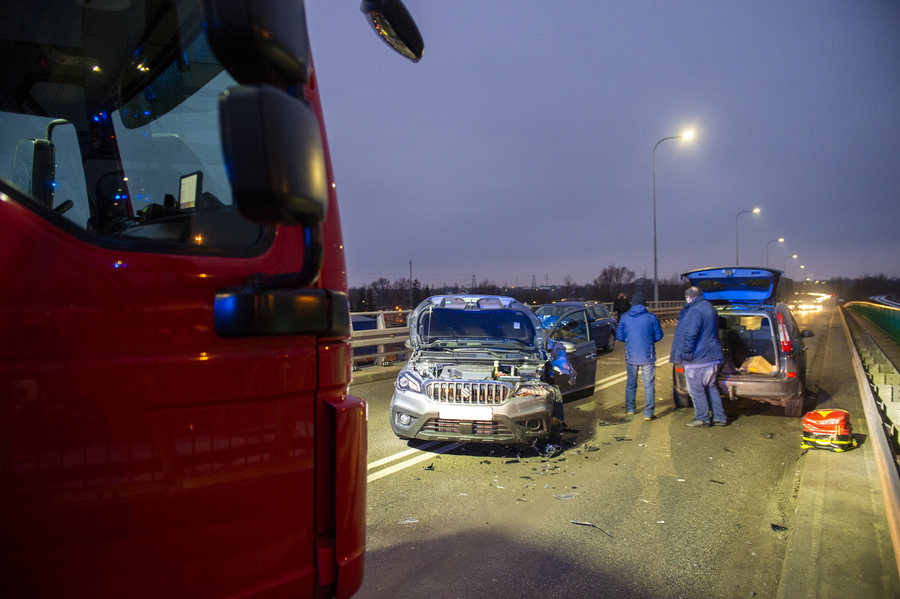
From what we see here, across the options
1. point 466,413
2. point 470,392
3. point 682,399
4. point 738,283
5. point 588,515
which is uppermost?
point 738,283

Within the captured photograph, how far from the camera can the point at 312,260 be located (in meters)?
1.46

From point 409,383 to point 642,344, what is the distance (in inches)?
152

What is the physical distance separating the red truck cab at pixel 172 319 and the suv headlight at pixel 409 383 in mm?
4114

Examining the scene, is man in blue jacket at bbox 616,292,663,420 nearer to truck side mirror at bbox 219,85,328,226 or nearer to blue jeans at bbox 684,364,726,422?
blue jeans at bbox 684,364,726,422

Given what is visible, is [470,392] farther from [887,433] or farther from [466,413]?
[887,433]

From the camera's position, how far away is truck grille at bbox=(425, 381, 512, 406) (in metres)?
5.72

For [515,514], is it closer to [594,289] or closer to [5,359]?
[5,359]

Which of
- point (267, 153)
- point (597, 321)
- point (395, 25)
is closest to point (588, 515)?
point (395, 25)

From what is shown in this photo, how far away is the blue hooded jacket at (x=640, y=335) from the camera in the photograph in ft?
26.1

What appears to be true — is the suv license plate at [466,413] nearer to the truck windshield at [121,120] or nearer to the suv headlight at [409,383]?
the suv headlight at [409,383]

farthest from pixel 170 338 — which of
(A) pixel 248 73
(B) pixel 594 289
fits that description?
(B) pixel 594 289

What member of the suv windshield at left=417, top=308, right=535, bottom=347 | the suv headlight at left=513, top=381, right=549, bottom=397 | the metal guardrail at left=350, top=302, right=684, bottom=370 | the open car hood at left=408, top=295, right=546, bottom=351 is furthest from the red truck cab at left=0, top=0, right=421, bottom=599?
the metal guardrail at left=350, top=302, right=684, bottom=370

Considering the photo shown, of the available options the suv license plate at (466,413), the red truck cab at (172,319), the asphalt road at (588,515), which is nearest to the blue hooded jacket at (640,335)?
the asphalt road at (588,515)

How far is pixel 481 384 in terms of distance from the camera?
577 centimetres
